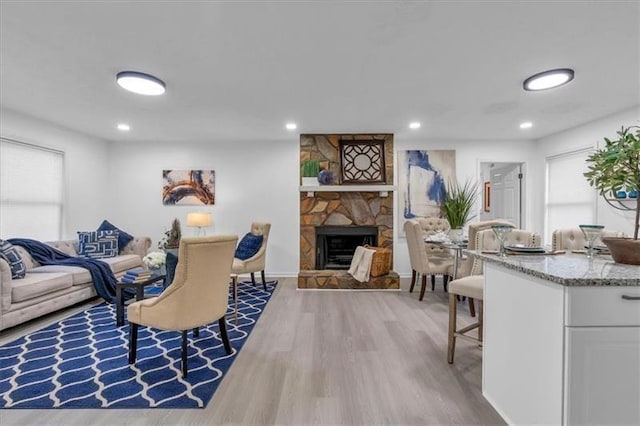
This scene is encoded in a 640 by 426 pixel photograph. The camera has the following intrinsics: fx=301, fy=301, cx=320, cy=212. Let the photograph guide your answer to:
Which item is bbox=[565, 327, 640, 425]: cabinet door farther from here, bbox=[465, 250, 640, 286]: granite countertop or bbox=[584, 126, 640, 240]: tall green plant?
bbox=[584, 126, 640, 240]: tall green plant

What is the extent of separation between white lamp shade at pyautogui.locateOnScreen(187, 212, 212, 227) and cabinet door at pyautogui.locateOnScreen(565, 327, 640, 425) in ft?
15.2

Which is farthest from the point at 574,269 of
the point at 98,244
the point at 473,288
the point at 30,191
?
the point at 30,191

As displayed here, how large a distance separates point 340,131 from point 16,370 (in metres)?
4.34

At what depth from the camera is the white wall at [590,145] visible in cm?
370

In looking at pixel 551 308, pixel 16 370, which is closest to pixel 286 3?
pixel 551 308

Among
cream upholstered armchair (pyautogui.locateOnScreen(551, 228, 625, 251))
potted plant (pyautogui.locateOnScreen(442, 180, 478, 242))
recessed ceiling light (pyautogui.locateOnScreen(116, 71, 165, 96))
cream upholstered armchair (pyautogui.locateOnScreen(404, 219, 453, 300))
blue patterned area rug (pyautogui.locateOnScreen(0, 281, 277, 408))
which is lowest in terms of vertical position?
blue patterned area rug (pyautogui.locateOnScreen(0, 281, 277, 408))

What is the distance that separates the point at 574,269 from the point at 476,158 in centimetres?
431

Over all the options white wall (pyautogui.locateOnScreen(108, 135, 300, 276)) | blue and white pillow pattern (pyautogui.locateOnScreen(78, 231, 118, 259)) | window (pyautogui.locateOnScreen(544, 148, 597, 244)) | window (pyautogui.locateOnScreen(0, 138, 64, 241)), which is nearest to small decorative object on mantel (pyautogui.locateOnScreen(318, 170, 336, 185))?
white wall (pyautogui.locateOnScreen(108, 135, 300, 276))

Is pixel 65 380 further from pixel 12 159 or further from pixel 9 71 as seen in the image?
pixel 12 159

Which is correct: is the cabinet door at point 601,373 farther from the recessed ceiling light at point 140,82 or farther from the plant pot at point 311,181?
the plant pot at point 311,181

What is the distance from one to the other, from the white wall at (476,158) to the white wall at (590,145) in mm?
99

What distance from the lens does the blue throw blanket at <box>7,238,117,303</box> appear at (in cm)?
369

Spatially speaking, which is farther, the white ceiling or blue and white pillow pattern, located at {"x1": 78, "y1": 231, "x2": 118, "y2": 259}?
blue and white pillow pattern, located at {"x1": 78, "y1": 231, "x2": 118, "y2": 259}

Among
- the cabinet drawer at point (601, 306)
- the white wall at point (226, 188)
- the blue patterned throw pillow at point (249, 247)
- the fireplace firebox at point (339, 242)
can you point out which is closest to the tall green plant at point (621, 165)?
the cabinet drawer at point (601, 306)
